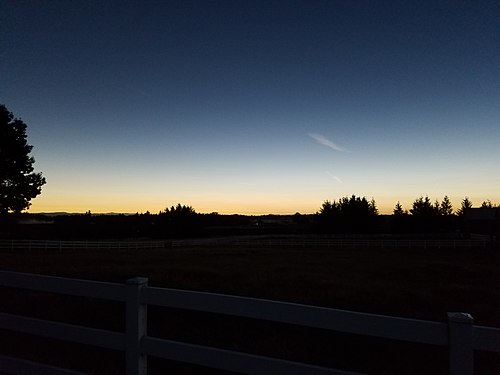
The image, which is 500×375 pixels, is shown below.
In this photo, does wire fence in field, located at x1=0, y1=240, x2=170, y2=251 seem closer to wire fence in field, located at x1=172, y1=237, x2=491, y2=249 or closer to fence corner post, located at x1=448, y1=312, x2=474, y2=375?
wire fence in field, located at x1=172, y1=237, x2=491, y2=249

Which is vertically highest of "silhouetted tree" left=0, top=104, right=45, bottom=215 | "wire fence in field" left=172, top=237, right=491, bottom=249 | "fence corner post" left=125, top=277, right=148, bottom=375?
"silhouetted tree" left=0, top=104, right=45, bottom=215

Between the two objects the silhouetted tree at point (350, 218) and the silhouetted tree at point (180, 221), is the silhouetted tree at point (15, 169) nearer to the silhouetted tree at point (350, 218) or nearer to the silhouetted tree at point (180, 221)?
the silhouetted tree at point (180, 221)

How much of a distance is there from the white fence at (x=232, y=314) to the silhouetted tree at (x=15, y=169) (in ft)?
125

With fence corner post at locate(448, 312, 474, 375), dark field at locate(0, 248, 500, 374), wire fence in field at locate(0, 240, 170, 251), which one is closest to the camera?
fence corner post at locate(448, 312, 474, 375)

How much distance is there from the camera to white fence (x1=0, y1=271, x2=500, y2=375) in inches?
110

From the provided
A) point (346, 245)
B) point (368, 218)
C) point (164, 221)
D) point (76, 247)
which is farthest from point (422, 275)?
point (368, 218)

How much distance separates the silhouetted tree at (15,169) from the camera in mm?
35875

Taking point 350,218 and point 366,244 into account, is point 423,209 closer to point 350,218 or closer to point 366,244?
point 350,218

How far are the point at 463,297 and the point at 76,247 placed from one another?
114 ft

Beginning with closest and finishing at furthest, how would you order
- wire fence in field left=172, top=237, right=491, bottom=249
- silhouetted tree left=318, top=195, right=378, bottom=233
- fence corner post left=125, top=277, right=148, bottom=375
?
fence corner post left=125, top=277, right=148, bottom=375 < wire fence in field left=172, top=237, right=491, bottom=249 < silhouetted tree left=318, top=195, right=378, bottom=233

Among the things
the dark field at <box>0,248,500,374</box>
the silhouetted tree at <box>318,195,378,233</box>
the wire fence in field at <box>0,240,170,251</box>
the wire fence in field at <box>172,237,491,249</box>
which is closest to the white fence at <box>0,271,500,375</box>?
the dark field at <box>0,248,500,374</box>

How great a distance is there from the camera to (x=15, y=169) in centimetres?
3672

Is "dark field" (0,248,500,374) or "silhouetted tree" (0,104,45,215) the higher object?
"silhouetted tree" (0,104,45,215)

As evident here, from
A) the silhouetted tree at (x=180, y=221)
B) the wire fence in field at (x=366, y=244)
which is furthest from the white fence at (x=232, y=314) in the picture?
the silhouetted tree at (x=180, y=221)
